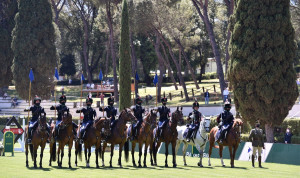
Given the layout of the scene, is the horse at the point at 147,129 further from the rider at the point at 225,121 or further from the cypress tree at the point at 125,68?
the cypress tree at the point at 125,68

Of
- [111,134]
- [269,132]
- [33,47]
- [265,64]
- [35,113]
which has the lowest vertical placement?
[269,132]

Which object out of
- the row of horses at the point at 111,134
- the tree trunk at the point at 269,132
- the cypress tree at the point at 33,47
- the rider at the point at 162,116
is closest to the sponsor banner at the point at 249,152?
the row of horses at the point at 111,134

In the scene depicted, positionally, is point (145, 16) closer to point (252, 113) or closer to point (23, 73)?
point (23, 73)

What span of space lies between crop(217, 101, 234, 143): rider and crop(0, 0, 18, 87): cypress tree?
4699 centimetres

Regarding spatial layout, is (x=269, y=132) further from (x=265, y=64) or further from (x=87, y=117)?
(x=87, y=117)

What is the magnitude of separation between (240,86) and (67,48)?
187 ft

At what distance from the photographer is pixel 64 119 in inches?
814

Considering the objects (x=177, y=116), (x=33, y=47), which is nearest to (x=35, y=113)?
(x=177, y=116)

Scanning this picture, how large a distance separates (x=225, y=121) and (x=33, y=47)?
41.4 metres

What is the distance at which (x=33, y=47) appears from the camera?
60969mm

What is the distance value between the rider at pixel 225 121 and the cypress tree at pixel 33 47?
39184 millimetres

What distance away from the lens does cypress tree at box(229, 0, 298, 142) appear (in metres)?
32.1

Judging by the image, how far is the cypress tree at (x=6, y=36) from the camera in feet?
216

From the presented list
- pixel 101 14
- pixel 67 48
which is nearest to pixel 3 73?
pixel 101 14
